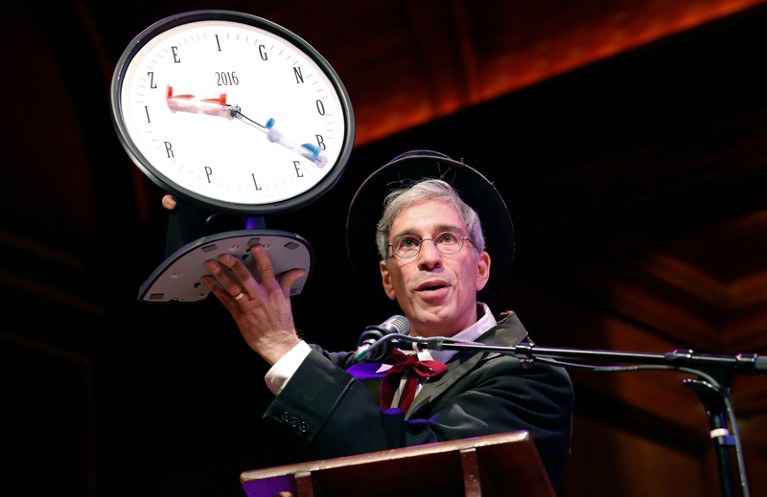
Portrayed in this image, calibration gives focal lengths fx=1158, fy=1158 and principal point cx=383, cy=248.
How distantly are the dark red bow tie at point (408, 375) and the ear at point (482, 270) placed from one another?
1.41ft

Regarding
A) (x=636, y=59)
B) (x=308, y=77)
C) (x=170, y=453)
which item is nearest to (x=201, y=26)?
(x=308, y=77)

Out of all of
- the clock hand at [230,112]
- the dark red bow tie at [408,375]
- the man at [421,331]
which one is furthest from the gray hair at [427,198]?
the clock hand at [230,112]

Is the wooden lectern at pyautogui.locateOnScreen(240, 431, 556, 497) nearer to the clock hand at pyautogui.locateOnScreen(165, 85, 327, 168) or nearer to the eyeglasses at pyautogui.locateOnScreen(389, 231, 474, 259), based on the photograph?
the clock hand at pyautogui.locateOnScreen(165, 85, 327, 168)

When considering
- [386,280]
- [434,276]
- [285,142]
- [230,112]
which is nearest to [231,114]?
[230,112]

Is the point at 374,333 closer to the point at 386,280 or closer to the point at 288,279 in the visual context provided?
the point at 288,279

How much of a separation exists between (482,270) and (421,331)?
12.7 inches

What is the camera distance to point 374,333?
2.34 meters

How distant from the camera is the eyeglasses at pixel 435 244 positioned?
3.04m

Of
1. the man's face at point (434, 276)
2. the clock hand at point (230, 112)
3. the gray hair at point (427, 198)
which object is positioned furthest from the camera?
the gray hair at point (427, 198)

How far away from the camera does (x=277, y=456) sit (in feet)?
14.6

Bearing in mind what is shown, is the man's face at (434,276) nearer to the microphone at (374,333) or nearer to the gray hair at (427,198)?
the gray hair at (427,198)

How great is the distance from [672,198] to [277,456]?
5.90 ft

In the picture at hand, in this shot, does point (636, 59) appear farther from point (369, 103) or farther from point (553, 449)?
point (553, 449)

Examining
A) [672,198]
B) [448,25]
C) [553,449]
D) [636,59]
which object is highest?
[448,25]
